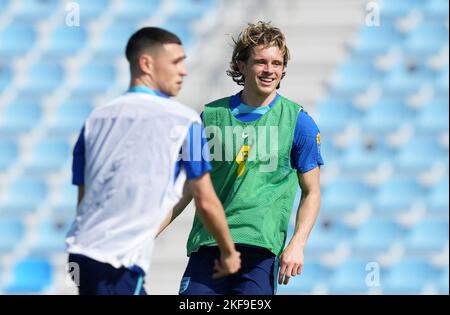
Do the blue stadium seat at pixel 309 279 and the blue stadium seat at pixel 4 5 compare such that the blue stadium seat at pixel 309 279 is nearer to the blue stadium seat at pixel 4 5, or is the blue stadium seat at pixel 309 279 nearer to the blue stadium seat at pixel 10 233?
the blue stadium seat at pixel 10 233

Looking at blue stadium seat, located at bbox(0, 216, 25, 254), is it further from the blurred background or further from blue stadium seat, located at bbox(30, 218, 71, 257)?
blue stadium seat, located at bbox(30, 218, 71, 257)

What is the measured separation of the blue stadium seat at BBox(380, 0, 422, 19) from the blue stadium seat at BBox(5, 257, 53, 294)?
3367 mm

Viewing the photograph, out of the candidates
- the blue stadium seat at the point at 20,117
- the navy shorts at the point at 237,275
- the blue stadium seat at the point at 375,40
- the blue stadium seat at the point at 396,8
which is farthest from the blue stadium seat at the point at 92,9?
the navy shorts at the point at 237,275

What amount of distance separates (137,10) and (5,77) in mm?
1255

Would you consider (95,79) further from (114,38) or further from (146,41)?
(146,41)

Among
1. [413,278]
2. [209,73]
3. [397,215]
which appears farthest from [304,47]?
[413,278]

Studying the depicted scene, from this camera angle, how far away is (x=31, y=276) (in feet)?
25.3

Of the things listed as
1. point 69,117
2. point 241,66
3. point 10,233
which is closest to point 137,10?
point 69,117

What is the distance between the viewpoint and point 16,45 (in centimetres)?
866

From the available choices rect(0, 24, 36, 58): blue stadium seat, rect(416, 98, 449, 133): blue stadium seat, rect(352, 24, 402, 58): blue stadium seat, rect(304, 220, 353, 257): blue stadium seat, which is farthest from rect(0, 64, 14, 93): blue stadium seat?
rect(416, 98, 449, 133): blue stadium seat

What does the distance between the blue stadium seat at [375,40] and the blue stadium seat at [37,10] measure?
2622mm

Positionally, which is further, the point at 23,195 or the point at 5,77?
the point at 5,77

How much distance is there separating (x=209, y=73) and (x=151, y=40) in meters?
4.92
